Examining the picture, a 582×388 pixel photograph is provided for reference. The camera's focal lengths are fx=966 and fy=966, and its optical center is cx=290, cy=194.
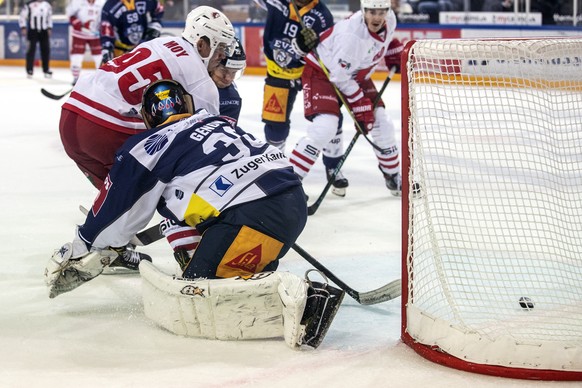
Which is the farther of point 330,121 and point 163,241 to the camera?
point 330,121

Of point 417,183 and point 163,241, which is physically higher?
point 417,183

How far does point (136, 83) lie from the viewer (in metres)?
3.06

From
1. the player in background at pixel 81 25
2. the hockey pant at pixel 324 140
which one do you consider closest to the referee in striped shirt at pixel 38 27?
the player in background at pixel 81 25

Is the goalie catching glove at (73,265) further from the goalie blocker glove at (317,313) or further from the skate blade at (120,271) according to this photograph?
the goalie blocker glove at (317,313)

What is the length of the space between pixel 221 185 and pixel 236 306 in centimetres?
31

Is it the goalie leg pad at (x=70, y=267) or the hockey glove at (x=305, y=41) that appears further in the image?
the hockey glove at (x=305, y=41)

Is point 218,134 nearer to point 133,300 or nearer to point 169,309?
point 169,309

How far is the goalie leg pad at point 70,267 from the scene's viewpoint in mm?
2668

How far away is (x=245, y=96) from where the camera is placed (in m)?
8.84

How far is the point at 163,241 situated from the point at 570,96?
67.1 inches

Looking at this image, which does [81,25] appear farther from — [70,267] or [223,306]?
[223,306]

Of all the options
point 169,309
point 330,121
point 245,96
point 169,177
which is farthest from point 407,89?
point 245,96

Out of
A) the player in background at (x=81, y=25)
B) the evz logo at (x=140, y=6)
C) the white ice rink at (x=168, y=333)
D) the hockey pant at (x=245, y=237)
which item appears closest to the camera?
the white ice rink at (x=168, y=333)

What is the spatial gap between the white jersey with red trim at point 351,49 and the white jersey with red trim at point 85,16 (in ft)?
20.2
